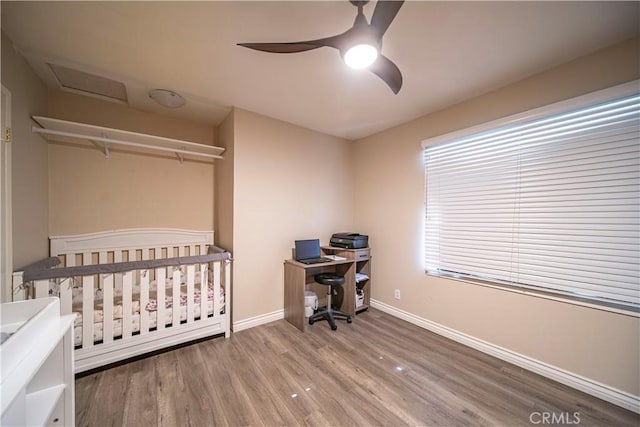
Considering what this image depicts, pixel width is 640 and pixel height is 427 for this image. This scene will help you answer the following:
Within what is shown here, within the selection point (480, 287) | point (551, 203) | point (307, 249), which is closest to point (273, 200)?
point (307, 249)

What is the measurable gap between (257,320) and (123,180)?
84.2 inches

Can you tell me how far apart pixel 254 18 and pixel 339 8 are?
51 cm

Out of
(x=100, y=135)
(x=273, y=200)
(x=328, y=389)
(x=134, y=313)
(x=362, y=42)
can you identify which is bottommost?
(x=328, y=389)

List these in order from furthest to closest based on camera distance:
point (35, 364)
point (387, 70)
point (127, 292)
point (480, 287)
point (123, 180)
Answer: point (123, 180) → point (480, 287) → point (127, 292) → point (387, 70) → point (35, 364)

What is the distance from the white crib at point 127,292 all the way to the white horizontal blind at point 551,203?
8.23 ft

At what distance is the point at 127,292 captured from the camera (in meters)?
1.96

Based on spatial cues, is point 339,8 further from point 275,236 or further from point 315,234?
point 315,234

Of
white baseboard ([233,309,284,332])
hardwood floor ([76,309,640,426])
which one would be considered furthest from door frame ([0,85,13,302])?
white baseboard ([233,309,284,332])

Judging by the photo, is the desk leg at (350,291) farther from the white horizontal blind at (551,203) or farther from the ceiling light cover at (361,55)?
the ceiling light cover at (361,55)

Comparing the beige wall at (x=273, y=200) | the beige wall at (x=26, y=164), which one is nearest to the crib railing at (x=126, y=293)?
the beige wall at (x=26, y=164)

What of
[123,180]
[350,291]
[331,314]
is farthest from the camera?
[350,291]

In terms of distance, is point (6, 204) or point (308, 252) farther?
point (308, 252)

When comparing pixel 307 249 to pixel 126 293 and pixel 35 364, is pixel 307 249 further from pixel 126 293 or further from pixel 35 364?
pixel 35 364

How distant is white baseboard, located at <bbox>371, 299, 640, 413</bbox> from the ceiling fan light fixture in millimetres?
2569
